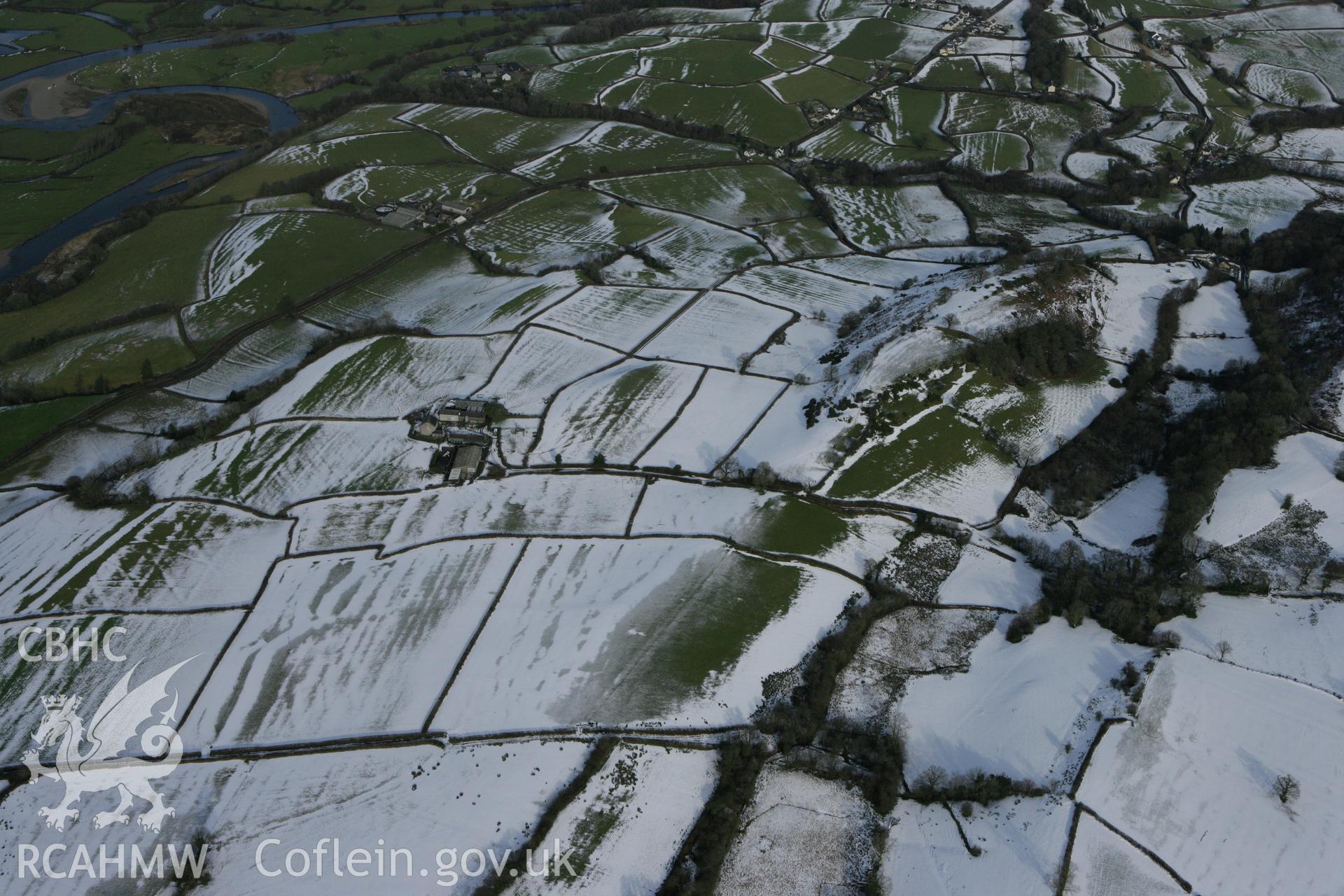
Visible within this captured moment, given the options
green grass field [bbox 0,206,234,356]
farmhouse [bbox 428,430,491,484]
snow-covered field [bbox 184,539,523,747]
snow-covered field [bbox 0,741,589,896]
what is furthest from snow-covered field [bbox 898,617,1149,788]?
green grass field [bbox 0,206,234,356]

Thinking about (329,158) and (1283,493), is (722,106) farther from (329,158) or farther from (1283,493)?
(1283,493)

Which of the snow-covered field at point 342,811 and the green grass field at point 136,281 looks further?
the green grass field at point 136,281

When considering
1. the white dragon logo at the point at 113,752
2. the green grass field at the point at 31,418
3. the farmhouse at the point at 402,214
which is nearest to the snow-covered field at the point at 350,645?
the white dragon logo at the point at 113,752

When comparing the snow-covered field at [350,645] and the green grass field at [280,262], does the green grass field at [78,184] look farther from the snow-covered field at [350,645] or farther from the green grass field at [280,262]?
the snow-covered field at [350,645]

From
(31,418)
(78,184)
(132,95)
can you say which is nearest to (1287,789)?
(31,418)

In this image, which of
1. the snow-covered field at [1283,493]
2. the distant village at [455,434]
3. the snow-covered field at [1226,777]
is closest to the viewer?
the snow-covered field at [1226,777]

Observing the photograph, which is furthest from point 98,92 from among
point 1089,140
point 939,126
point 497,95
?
point 1089,140

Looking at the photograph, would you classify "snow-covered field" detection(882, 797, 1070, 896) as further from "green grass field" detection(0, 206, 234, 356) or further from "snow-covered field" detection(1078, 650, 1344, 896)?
"green grass field" detection(0, 206, 234, 356)
